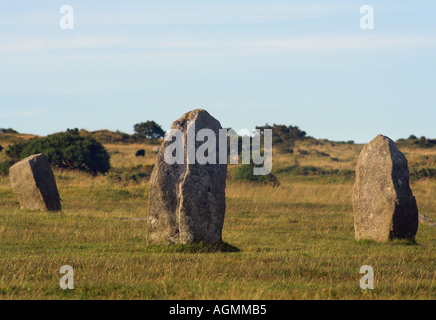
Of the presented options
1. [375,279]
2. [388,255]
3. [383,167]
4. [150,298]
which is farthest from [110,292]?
[383,167]

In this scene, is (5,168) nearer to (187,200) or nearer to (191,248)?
(187,200)

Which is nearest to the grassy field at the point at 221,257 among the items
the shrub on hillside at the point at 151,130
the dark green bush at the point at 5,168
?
the dark green bush at the point at 5,168

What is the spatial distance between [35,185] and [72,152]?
23150mm

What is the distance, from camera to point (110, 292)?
9695 millimetres

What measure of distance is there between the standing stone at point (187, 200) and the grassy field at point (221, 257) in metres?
0.42

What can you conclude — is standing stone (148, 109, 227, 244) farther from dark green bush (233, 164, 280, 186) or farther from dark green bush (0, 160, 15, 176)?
dark green bush (0, 160, 15, 176)

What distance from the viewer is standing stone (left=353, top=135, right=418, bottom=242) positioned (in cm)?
1712

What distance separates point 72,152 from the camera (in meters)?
47.7

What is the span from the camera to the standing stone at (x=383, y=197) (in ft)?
56.2

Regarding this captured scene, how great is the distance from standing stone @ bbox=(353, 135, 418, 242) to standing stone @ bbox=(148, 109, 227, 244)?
4.49 m

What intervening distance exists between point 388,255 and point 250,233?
5601mm

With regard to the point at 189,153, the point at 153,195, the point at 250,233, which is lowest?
the point at 250,233
